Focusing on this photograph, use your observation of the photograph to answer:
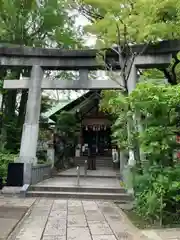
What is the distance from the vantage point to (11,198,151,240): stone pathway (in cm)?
557

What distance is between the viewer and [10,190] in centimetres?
1084

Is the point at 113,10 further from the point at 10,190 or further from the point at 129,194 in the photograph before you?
the point at 10,190

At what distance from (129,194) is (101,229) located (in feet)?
15.2

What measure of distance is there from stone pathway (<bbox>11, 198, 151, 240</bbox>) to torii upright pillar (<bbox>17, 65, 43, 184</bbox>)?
113 inches

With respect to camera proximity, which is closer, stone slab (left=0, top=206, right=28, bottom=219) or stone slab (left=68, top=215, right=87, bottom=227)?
stone slab (left=68, top=215, right=87, bottom=227)

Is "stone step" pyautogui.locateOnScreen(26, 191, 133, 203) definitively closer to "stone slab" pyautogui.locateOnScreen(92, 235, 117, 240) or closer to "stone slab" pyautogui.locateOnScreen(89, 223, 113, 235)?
"stone slab" pyautogui.locateOnScreen(89, 223, 113, 235)

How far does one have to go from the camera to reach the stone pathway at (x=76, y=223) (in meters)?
5.57

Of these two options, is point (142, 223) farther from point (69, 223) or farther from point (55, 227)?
point (55, 227)

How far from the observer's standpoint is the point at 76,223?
6586 millimetres

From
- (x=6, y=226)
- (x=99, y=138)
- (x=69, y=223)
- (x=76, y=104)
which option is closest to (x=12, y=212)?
(x=6, y=226)

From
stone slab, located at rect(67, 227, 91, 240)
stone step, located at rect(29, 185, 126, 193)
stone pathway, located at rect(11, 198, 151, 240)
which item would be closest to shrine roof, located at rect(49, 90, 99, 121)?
stone step, located at rect(29, 185, 126, 193)

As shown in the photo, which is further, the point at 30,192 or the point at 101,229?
the point at 30,192

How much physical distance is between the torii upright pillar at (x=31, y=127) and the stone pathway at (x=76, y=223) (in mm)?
2866

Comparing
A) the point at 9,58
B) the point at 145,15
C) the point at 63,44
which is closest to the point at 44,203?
the point at 9,58
